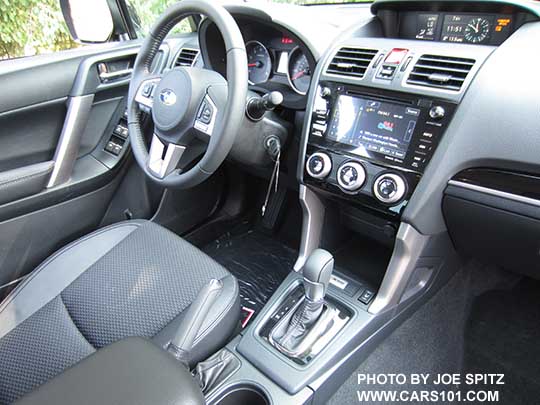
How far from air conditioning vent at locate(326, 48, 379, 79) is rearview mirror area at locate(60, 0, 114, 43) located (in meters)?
1.17

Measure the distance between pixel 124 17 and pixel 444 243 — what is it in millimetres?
1641

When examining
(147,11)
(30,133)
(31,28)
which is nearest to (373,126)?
(30,133)

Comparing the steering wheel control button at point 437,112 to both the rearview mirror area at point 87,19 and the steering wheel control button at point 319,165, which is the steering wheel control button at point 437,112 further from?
the rearview mirror area at point 87,19

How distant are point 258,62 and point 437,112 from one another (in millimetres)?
740

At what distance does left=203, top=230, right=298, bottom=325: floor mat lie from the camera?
5.46ft

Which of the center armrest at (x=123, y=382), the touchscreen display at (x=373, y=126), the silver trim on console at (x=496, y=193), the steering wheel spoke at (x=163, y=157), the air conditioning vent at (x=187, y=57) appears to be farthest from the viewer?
the air conditioning vent at (x=187, y=57)

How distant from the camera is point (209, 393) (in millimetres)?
1051

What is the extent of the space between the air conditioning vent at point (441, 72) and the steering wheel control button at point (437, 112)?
50 millimetres

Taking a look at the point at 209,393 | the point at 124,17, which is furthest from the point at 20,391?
the point at 124,17

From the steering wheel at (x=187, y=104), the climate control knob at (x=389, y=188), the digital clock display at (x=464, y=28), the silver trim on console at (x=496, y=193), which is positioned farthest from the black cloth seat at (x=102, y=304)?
the digital clock display at (x=464, y=28)

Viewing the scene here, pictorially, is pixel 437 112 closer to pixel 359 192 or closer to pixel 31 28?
pixel 359 192

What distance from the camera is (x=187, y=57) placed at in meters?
1.67

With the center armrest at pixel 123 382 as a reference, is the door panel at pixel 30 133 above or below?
below

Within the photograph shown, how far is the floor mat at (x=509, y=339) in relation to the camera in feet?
4.53
